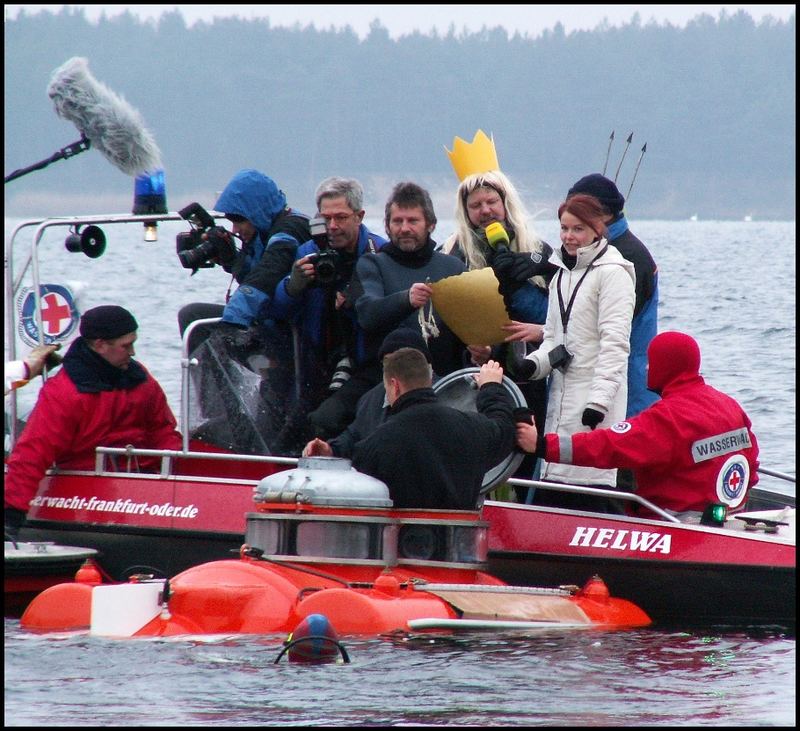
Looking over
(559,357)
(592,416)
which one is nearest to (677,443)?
(592,416)

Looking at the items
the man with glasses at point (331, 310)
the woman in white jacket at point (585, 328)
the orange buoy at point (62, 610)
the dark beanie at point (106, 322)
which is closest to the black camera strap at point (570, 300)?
the woman in white jacket at point (585, 328)

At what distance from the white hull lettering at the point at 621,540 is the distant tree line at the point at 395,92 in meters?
72.6

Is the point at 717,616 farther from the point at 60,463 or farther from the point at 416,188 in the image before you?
the point at 60,463

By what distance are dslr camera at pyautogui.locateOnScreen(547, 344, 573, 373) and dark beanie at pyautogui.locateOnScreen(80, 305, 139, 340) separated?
2.32 meters

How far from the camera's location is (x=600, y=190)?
877cm

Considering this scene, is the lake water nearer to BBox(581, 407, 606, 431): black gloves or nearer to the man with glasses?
BBox(581, 407, 606, 431): black gloves

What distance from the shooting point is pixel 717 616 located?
862 centimetres

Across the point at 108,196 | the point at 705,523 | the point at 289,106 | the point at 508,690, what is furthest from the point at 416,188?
the point at 108,196

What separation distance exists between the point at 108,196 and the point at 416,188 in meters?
85.0

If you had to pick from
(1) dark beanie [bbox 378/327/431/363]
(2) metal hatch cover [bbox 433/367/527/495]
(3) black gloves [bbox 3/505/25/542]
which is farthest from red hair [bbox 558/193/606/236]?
(3) black gloves [bbox 3/505/25/542]

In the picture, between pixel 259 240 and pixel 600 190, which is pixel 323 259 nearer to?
pixel 259 240

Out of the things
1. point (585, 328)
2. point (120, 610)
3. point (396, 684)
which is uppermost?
point (585, 328)

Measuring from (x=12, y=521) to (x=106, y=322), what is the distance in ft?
3.87

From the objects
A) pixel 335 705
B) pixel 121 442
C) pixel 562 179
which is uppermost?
pixel 562 179
